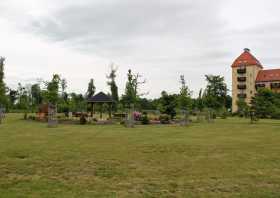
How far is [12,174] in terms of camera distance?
7414 mm

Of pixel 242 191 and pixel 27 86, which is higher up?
pixel 27 86

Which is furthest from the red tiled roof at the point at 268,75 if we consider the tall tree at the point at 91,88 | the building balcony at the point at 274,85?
the tall tree at the point at 91,88

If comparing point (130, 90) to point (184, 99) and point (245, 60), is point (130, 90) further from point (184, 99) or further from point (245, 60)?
point (245, 60)

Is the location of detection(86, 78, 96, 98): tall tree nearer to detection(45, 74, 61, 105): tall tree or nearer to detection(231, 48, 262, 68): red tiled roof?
detection(231, 48, 262, 68): red tiled roof

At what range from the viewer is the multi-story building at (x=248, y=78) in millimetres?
75562

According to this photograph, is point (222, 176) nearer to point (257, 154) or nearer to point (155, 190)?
point (155, 190)

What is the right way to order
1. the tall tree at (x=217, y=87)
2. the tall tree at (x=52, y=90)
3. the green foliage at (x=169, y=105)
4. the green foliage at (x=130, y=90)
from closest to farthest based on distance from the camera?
the tall tree at (x=52, y=90)
the green foliage at (x=169, y=105)
the green foliage at (x=130, y=90)
the tall tree at (x=217, y=87)

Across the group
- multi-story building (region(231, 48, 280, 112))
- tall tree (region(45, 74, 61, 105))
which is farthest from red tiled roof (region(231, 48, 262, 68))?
tall tree (region(45, 74, 61, 105))

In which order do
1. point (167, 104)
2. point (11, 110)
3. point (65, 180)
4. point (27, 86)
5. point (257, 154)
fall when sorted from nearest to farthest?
1. point (65, 180)
2. point (257, 154)
3. point (167, 104)
4. point (11, 110)
5. point (27, 86)

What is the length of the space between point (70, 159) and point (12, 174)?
2148mm

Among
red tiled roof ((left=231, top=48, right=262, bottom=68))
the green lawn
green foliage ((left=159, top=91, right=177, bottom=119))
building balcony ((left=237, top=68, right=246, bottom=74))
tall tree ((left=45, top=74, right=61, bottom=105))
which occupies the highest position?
red tiled roof ((left=231, top=48, right=262, bottom=68))

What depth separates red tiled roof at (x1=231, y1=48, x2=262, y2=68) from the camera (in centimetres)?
7644

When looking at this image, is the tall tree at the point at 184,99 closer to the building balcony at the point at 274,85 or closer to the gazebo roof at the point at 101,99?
the gazebo roof at the point at 101,99

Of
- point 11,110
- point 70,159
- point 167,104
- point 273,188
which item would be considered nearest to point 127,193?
point 273,188
